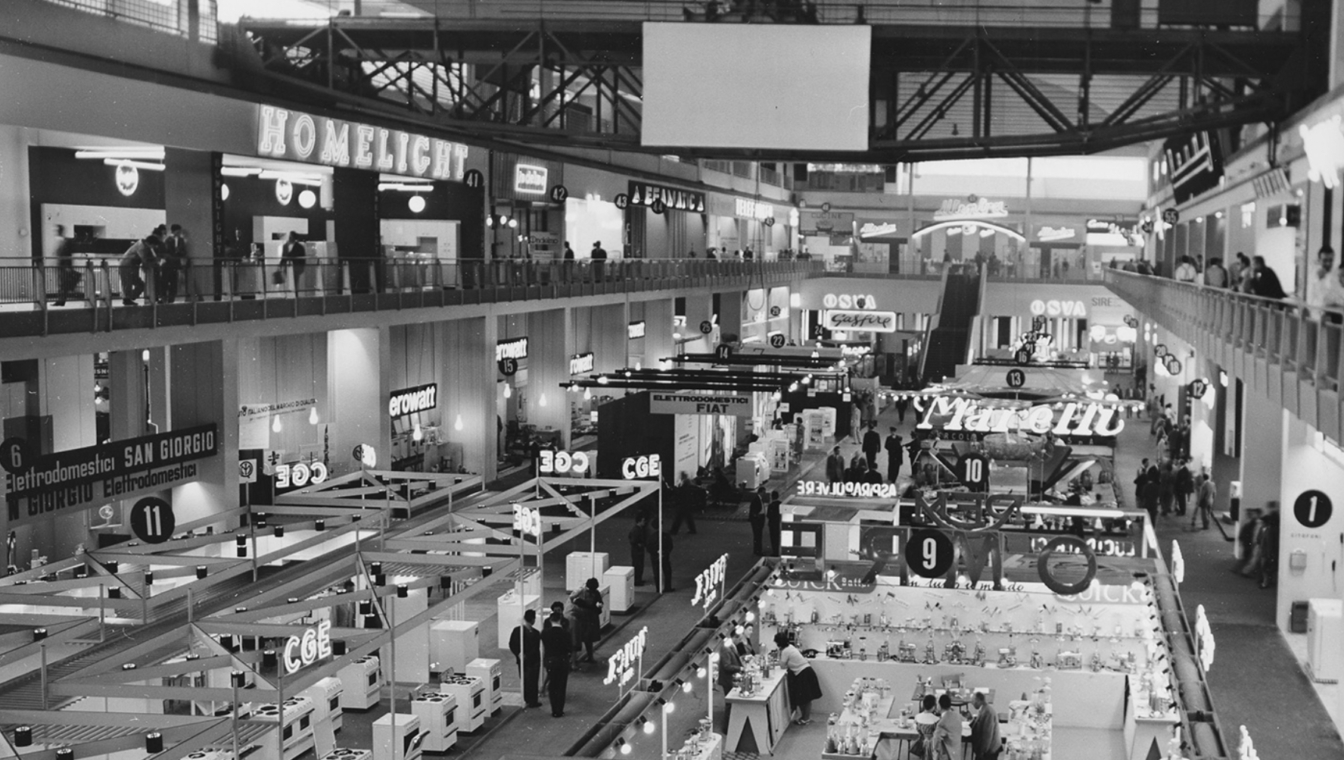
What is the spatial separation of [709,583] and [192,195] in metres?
11.7

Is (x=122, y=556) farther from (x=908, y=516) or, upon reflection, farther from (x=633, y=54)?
(x=908, y=516)

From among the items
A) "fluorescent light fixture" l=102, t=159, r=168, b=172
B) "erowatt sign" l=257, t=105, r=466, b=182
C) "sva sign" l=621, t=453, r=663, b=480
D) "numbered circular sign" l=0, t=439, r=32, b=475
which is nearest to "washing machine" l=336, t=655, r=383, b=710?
"numbered circular sign" l=0, t=439, r=32, b=475

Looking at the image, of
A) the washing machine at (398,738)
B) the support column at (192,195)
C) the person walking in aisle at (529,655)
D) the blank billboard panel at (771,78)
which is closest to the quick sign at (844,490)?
the blank billboard panel at (771,78)

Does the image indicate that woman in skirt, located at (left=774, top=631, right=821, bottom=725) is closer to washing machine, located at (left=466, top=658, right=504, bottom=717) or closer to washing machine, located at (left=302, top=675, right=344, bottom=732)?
washing machine, located at (left=466, top=658, right=504, bottom=717)

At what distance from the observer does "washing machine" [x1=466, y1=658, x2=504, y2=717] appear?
18125mm

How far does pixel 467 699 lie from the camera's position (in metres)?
17.5

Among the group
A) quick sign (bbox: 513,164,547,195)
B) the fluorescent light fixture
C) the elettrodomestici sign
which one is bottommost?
the elettrodomestici sign

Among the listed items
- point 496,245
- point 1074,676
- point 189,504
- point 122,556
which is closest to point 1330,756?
point 1074,676

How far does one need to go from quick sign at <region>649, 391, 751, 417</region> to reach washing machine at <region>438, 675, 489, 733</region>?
44.3 feet

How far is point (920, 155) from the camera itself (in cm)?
2472

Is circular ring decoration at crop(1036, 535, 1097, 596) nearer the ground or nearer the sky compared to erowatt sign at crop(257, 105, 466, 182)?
nearer the ground

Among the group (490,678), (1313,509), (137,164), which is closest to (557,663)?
(490,678)

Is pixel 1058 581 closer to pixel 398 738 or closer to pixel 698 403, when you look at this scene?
pixel 398 738

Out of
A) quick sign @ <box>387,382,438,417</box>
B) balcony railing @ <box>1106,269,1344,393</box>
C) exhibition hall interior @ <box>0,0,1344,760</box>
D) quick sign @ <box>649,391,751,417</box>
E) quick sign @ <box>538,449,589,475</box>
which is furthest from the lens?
quick sign @ <box>387,382,438,417</box>
